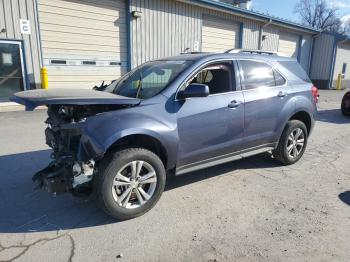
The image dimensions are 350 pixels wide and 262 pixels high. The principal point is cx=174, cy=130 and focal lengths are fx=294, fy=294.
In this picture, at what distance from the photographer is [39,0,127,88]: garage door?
34.6ft

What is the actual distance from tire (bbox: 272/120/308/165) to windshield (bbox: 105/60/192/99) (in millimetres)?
2154

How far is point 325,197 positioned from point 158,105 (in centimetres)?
256

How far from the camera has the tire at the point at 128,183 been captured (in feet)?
10.2

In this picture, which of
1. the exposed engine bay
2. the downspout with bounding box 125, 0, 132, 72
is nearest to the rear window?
the exposed engine bay

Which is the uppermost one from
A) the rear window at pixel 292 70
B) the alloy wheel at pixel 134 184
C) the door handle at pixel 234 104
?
the rear window at pixel 292 70

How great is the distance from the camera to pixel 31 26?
994cm

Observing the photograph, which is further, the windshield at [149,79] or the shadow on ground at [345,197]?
the shadow on ground at [345,197]

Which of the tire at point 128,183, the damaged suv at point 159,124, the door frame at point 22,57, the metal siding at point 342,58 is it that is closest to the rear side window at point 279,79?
the damaged suv at point 159,124

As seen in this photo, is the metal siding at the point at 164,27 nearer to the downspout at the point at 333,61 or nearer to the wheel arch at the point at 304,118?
the wheel arch at the point at 304,118

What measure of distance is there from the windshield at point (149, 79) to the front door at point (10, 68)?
23.2 ft

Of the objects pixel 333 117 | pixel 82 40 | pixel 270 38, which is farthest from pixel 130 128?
pixel 270 38

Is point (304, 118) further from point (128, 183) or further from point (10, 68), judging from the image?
point (10, 68)

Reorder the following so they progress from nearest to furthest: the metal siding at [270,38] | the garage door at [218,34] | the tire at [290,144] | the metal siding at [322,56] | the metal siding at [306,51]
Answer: the tire at [290,144], the garage door at [218,34], the metal siding at [270,38], the metal siding at [306,51], the metal siding at [322,56]

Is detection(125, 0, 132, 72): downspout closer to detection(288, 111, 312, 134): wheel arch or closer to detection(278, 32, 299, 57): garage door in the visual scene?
detection(288, 111, 312, 134): wheel arch
